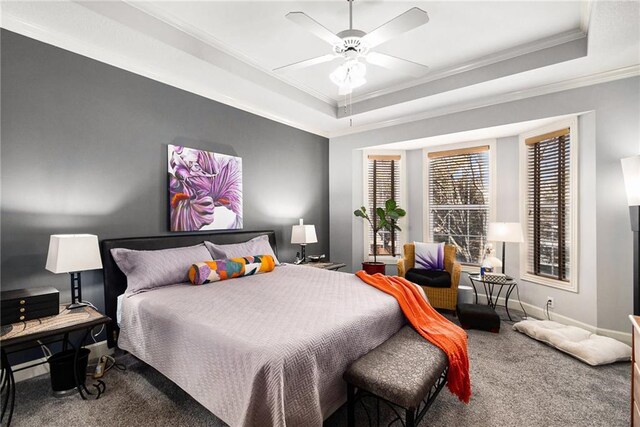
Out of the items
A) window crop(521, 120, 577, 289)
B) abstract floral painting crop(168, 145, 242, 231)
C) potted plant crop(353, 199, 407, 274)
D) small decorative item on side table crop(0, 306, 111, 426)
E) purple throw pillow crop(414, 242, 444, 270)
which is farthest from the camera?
potted plant crop(353, 199, 407, 274)

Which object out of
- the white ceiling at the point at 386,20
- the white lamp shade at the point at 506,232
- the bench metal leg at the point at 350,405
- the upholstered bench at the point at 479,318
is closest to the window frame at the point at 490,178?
the white lamp shade at the point at 506,232

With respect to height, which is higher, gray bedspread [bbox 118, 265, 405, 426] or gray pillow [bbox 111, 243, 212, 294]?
gray pillow [bbox 111, 243, 212, 294]

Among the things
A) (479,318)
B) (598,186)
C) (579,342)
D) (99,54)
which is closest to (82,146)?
(99,54)

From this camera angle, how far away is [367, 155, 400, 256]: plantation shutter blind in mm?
5332

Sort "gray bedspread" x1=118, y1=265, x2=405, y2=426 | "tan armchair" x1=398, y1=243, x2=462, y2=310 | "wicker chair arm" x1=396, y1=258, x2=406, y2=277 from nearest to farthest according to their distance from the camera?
"gray bedspread" x1=118, y1=265, x2=405, y2=426 → "tan armchair" x1=398, y1=243, x2=462, y2=310 → "wicker chair arm" x1=396, y1=258, x2=406, y2=277

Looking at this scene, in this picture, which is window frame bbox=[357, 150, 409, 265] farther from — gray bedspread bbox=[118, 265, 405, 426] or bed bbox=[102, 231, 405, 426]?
gray bedspread bbox=[118, 265, 405, 426]

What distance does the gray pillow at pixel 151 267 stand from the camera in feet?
8.57

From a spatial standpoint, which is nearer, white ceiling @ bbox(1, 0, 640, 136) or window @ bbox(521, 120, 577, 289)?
white ceiling @ bbox(1, 0, 640, 136)

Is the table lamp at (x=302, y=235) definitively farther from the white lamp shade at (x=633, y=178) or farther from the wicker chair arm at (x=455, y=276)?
the white lamp shade at (x=633, y=178)

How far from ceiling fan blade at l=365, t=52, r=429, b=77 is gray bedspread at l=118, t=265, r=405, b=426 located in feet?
6.12

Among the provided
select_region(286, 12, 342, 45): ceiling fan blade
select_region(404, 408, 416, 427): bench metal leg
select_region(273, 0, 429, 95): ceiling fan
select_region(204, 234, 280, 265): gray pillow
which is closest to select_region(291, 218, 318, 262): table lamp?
select_region(204, 234, 280, 265): gray pillow

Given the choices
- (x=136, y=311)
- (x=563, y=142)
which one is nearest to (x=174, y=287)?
(x=136, y=311)

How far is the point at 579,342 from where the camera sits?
9.57ft

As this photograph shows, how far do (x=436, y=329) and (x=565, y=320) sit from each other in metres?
2.38
